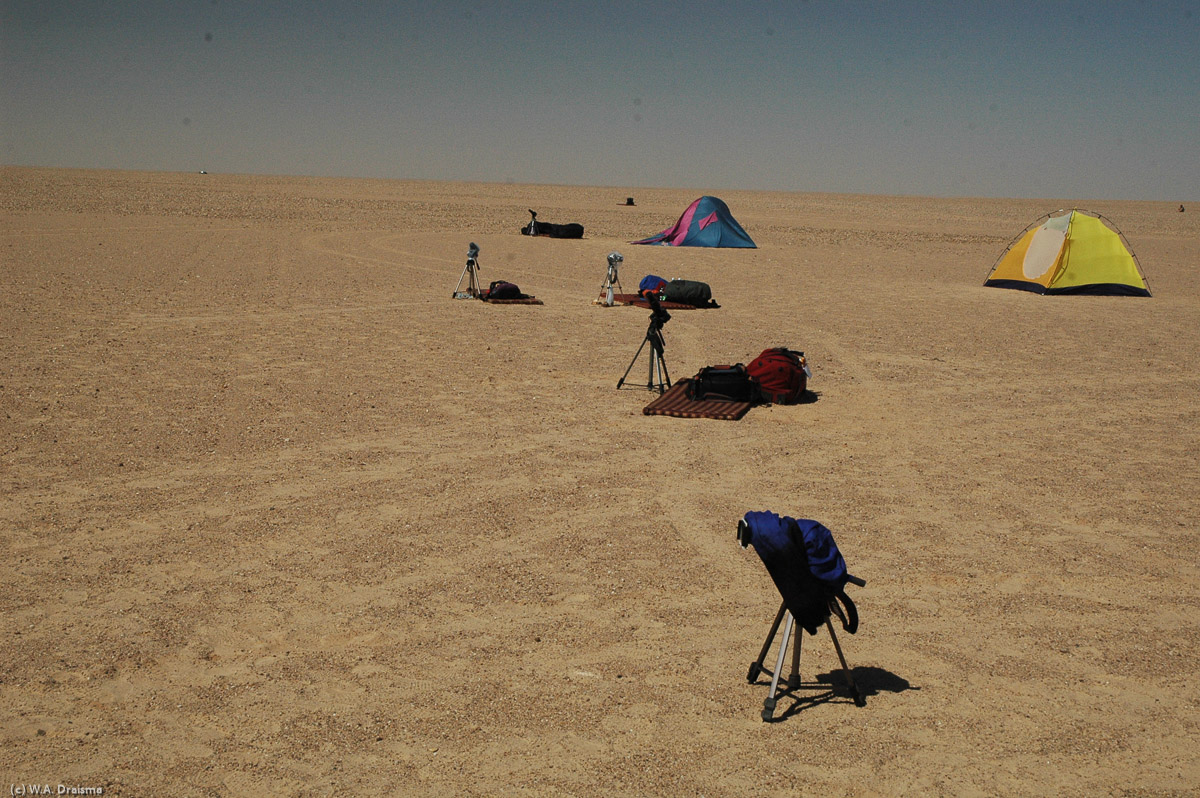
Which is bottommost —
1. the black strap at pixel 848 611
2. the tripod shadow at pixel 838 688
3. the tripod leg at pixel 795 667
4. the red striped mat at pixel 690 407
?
the tripod shadow at pixel 838 688

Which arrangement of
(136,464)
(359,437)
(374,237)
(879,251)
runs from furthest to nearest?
(879,251) → (374,237) → (359,437) → (136,464)

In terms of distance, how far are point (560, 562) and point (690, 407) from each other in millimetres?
4633

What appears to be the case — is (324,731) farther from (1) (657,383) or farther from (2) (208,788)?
(1) (657,383)

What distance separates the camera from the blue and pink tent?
32.1 meters

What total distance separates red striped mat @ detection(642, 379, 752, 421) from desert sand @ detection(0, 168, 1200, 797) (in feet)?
0.64

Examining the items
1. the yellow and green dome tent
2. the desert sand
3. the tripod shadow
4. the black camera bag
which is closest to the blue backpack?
the tripod shadow

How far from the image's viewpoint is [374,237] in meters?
33.2

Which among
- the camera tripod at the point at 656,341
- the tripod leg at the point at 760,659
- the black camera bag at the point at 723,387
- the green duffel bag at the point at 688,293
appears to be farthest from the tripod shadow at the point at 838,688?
the green duffel bag at the point at 688,293

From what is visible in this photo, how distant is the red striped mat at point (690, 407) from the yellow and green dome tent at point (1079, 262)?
1457cm

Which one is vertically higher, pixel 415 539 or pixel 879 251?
pixel 879 251

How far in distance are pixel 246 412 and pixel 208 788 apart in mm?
6705

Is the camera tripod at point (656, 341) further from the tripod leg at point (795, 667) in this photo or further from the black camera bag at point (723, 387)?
the tripod leg at point (795, 667)

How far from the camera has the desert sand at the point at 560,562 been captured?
4.72 meters

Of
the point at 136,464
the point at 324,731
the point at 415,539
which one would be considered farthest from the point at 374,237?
the point at 324,731
